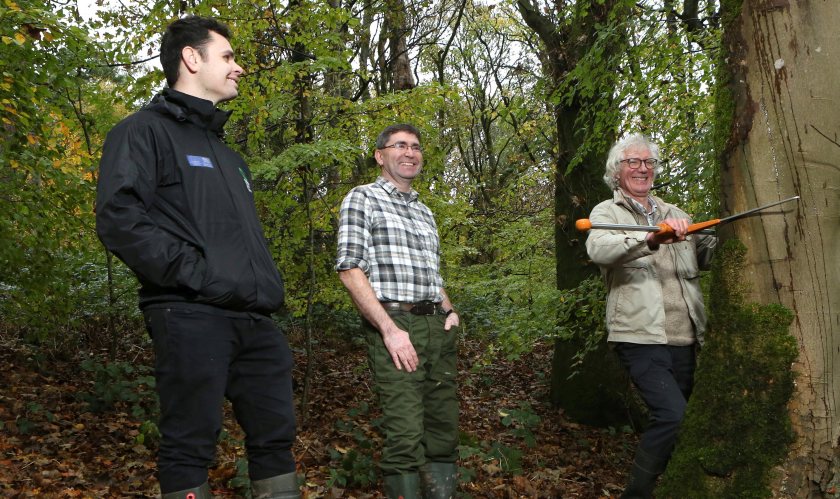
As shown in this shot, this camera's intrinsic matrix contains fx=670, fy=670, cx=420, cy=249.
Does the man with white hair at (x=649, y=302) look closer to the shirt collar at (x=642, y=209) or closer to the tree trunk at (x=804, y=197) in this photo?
the shirt collar at (x=642, y=209)

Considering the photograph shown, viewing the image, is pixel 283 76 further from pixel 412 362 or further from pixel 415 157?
pixel 412 362

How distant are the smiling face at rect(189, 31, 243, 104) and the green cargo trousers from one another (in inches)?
57.2

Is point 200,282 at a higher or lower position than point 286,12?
lower

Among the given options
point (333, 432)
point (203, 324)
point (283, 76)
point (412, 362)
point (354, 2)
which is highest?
point (354, 2)

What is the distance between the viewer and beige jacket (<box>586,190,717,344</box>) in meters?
3.45

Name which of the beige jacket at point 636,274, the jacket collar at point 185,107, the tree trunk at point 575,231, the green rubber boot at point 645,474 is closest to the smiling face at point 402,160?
the beige jacket at point 636,274

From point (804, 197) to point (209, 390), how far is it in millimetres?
2504

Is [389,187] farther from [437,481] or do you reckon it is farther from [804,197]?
[804,197]

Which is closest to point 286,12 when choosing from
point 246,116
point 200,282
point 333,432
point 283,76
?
point 283,76

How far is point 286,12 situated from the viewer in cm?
691

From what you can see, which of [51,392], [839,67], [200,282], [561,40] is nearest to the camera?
[200,282]

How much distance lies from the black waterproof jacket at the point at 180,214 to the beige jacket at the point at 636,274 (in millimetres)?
1720

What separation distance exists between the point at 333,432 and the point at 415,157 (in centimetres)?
333

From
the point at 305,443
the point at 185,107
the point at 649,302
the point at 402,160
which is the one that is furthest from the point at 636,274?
the point at 305,443
